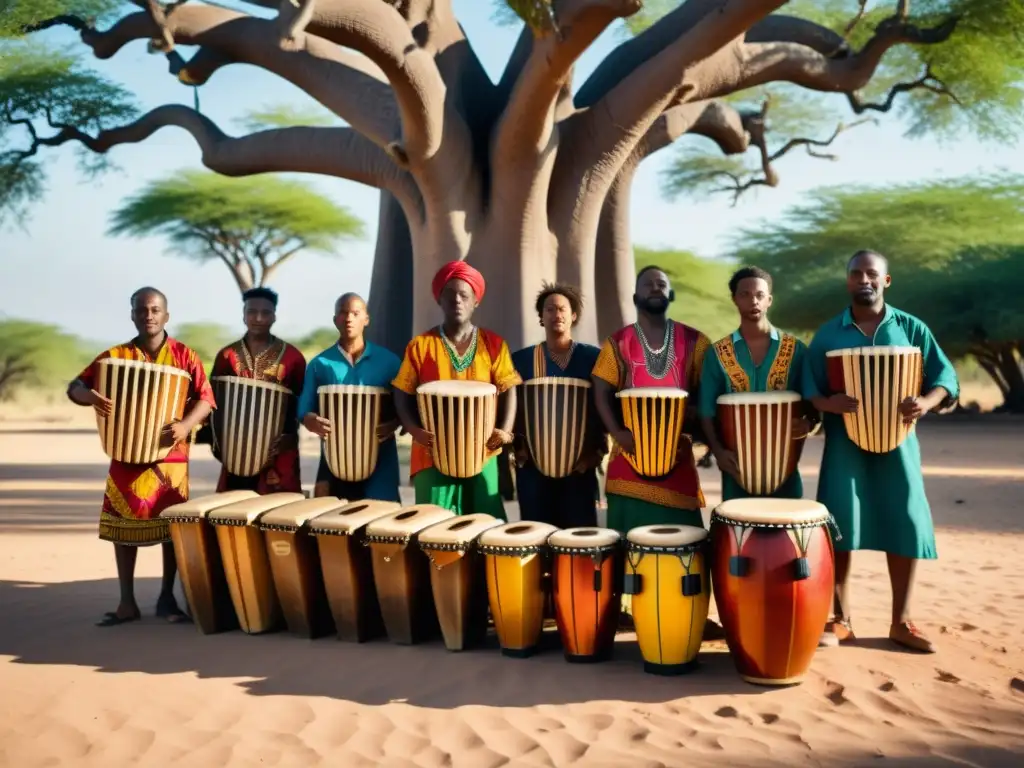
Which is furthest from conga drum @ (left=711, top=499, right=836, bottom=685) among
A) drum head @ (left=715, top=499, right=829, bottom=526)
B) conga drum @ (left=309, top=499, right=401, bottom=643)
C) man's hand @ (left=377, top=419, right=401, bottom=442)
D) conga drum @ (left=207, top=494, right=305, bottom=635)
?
conga drum @ (left=207, top=494, right=305, bottom=635)

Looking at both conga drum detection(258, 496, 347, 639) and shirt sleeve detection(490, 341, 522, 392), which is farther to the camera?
shirt sleeve detection(490, 341, 522, 392)

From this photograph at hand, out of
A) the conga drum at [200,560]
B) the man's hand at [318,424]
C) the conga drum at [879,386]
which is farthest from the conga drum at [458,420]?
the conga drum at [879,386]

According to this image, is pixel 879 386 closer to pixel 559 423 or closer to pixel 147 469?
pixel 559 423

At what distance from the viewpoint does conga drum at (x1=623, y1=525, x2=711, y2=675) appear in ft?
14.8

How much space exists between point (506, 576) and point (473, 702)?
0.67 meters

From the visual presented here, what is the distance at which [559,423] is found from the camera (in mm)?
5215

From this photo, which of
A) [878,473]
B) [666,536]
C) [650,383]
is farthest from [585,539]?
[878,473]

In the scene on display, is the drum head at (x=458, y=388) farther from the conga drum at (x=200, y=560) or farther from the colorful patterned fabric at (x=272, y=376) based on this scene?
the conga drum at (x=200, y=560)

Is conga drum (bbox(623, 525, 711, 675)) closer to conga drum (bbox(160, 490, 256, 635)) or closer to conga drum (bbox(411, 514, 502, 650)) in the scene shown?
conga drum (bbox(411, 514, 502, 650))

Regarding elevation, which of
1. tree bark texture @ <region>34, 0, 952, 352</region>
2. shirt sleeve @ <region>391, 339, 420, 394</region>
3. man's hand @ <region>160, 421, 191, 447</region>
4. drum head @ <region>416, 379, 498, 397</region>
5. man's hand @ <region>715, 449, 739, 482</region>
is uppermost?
tree bark texture @ <region>34, 0, 952, 352</region>

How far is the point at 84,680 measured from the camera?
4625 millimetres

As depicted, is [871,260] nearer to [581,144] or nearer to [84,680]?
[84,680]

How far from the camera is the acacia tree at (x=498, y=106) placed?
29.0 ft

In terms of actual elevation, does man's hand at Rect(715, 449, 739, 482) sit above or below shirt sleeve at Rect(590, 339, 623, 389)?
below
